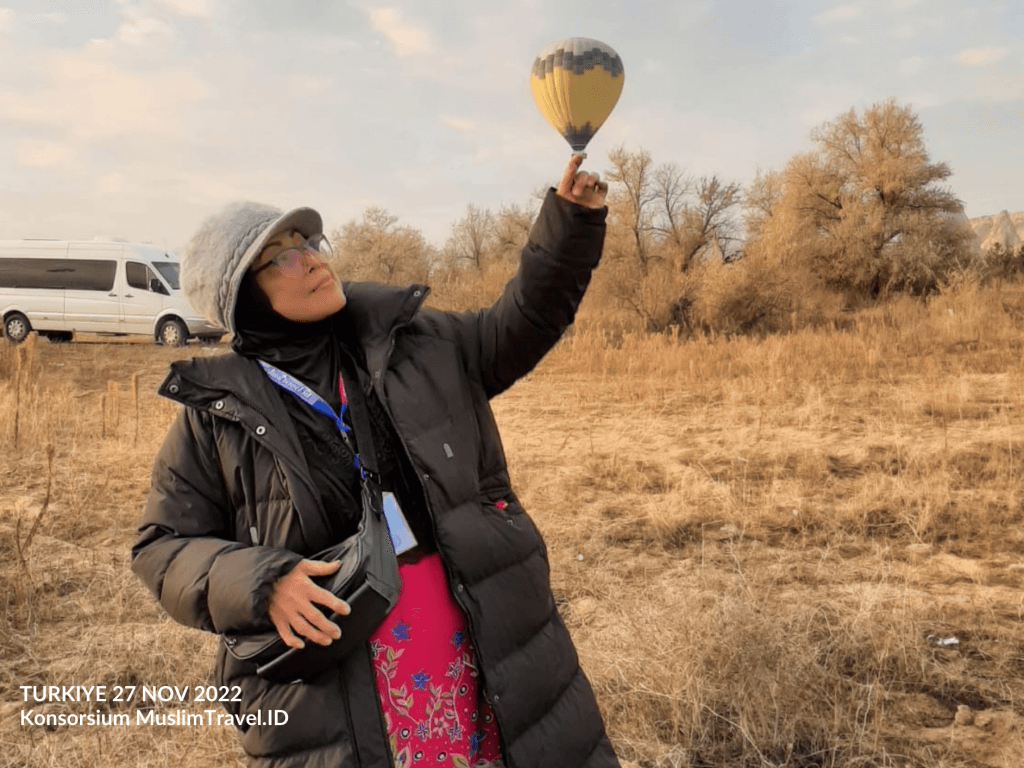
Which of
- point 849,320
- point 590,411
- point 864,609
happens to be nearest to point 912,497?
point 864,609

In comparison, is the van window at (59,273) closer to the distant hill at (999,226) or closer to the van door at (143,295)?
the van door at (143,295)

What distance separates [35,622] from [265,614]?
3.20 metres

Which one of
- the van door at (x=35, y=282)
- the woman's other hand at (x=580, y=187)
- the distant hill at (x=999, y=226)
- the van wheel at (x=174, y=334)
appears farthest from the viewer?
the distant hill at (x=999, y=226)

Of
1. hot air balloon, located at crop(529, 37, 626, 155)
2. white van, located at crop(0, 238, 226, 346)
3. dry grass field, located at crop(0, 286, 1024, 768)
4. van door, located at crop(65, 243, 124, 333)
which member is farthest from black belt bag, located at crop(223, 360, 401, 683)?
van door, located at crop(65, 243, 124, 333)

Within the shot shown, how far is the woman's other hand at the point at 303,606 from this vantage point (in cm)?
137

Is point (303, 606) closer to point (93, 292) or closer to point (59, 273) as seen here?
point (93, 292)

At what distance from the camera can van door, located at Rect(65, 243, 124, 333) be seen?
17297 millimetres

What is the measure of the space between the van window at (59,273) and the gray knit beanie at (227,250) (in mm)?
17539

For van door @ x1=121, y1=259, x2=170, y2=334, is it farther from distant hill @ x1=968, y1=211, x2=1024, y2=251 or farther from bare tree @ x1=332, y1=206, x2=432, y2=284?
distant hill @ x1=968, y1=211, x2=1024, y2=251

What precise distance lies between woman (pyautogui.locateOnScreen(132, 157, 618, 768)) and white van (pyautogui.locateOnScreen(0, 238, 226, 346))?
16.2m

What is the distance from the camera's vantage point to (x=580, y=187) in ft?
5.54

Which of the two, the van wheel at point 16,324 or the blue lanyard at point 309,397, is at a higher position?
the blue lanyard at point 309,397

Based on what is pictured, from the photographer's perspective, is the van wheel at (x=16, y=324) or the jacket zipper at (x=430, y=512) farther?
the van wheel at (x=16, y=324)

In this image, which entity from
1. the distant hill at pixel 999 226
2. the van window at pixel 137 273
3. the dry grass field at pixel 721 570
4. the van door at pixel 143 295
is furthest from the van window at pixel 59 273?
the distant hill at pixel 999 226
